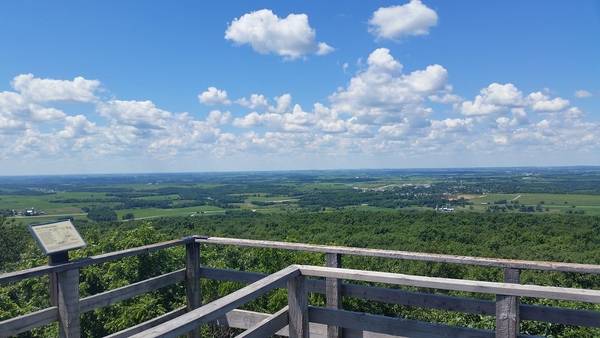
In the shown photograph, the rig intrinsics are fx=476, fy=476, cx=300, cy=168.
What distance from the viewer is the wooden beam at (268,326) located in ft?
8.05

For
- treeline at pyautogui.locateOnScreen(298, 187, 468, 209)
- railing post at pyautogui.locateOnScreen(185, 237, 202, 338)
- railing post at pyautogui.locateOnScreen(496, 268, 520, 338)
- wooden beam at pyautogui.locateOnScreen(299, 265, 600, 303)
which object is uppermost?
wooden beam at pyautogui.locateOnScreen(299, 265, 600, 303)

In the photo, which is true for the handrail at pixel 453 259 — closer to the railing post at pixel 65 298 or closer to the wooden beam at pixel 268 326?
the wooden beam at pixel 268 326

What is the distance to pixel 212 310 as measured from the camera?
6.33ft

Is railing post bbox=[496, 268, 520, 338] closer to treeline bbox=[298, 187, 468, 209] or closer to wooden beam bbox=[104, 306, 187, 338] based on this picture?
wooden beam bbox=[104, 306, 187, 338]

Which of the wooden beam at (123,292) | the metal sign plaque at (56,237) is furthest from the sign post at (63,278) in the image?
the wooden beam at (123,292)

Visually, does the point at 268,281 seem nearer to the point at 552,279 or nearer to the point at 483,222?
the point at 552,279

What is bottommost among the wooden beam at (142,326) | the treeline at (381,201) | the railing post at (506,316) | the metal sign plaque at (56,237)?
the treeline at (381,201)

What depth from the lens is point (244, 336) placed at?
2375 mm

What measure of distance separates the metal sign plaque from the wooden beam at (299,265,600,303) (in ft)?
5.94

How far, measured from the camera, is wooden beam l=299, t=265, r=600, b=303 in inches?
82.0

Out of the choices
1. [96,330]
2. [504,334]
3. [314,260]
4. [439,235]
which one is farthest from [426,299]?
[439,235]

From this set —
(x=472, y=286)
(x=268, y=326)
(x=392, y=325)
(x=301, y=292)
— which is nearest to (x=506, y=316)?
(x=472, y=286)

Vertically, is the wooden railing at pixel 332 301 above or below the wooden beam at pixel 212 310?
below

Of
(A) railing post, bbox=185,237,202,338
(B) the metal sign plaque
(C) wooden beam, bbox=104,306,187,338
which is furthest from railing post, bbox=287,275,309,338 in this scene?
(A) railing post, bbox=185,237,202,338
